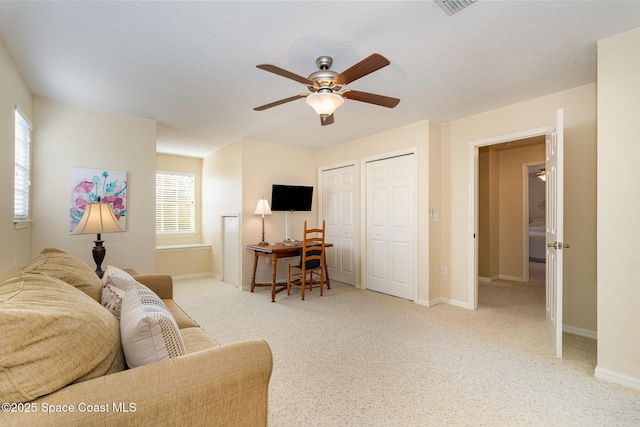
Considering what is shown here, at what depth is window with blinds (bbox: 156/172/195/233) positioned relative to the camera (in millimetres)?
5770

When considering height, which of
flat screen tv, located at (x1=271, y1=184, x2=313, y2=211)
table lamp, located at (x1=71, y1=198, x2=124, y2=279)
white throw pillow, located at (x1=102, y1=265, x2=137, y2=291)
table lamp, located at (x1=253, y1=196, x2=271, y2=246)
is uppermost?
flat screen tv, located at (x1=271, y1=184, x2=313, y2=211)

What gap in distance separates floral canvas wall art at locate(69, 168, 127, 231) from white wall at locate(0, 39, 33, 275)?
2.29 ft

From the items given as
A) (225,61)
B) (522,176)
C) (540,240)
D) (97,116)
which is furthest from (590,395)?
(540,240)

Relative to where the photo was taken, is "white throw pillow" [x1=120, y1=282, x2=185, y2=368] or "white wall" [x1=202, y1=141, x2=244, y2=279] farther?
"white wall" [x1=202, y1=141, x2=244, y2=279]

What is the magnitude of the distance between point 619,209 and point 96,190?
4781 mm

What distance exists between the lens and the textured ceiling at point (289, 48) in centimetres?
183

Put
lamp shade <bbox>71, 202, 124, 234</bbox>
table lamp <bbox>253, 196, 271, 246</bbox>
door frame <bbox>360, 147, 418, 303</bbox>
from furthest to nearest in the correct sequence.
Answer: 1. table lamp <bbox>253, 196, 271, 246</bbox>
2. door frame <bbox>360, 147, 418, 303</bbox>
3. lamp shade <bbox>71, 202, 124, 234</bbox>

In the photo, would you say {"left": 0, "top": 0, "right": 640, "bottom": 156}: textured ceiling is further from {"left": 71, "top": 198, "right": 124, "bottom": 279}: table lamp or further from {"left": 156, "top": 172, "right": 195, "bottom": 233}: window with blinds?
{"left": 156, "top": 172, "right": 195, "bottom": 233}: window with blinds

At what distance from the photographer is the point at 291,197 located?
202 inches

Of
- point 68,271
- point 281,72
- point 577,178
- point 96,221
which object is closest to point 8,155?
point 96,221

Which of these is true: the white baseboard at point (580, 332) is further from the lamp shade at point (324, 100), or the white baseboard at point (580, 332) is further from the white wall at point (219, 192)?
the white wall at point (219, 192)

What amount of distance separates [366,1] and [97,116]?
3294mm

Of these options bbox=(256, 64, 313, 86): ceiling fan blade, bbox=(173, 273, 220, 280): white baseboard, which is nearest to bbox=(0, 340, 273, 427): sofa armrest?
bbox=(256, 64, 313, 86): ceiling fan blade

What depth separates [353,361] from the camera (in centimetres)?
241
